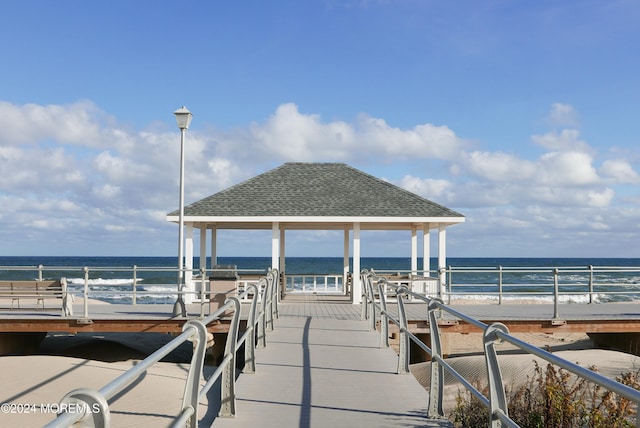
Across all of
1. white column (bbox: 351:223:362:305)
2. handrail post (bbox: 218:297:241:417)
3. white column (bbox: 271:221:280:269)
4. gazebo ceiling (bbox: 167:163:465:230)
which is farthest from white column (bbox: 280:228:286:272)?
handrail post (bbox: 218:297:241:417)

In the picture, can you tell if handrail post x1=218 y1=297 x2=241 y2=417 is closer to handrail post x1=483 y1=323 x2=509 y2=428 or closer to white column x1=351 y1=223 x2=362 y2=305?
handrail post x1=483 y1=323 x2=509 y2=428

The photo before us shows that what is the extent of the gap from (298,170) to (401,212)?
5.26 m

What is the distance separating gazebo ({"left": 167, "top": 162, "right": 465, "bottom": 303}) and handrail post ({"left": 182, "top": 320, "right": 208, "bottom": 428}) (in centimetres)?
1477

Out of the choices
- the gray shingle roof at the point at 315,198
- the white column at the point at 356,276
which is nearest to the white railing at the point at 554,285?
the white column at the point at 356,276

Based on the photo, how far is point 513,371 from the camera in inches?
525

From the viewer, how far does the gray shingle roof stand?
2111 centimetres

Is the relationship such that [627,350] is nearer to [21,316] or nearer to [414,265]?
[414,265]

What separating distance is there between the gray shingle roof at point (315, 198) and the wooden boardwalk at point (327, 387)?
29.9 feet

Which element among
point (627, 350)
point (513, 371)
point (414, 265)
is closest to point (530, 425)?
point (513, 371)

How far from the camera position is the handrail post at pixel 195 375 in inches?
168

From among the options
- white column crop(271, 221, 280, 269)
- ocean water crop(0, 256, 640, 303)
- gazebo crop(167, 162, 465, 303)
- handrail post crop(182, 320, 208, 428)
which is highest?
gazebo crop(167, 162, 465, 303)

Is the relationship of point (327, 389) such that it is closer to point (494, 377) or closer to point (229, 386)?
point (229, 386)

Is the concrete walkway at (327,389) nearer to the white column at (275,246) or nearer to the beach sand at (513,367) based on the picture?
the beach sand at (513,367)

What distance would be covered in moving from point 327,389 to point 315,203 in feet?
47.3
